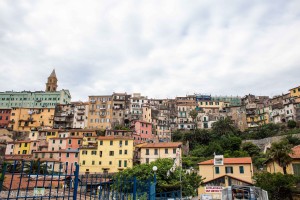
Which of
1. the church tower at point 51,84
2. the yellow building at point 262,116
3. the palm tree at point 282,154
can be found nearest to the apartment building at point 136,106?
the church tower at point 51,84

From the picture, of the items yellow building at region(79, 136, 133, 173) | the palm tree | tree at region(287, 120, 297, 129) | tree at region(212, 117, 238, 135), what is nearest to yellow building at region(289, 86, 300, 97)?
tree at region(287, 120, 297, 129)

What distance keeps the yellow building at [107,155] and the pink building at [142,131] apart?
14.7 metres

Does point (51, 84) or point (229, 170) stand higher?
point (51, 84)

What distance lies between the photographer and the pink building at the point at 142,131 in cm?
7586

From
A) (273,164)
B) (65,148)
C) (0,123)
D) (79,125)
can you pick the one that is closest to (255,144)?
(273,164)

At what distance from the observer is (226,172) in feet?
146

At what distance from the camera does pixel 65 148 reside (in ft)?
214

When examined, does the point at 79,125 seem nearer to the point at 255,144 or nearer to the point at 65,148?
the point at 65,148

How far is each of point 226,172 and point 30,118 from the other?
7019cm

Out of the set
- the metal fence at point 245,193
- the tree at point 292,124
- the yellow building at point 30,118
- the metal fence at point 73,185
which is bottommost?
the metal fence at point 245,193

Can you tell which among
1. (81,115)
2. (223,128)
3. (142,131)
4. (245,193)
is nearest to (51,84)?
(81,115)

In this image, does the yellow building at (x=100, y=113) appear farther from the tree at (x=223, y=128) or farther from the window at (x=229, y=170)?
the window at (x=229, y=170)

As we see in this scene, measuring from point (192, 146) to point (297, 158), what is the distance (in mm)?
49347

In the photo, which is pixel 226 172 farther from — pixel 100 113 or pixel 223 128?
pixel 100 113
